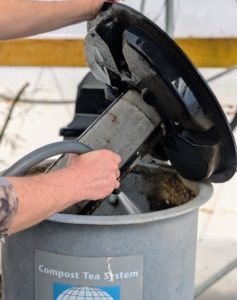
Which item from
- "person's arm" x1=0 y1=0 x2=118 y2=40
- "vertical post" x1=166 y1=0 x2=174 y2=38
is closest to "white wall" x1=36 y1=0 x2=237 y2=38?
"vertical post" x1=166 y1=0 x2=174 y2=38

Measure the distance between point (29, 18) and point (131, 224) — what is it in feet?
2.08

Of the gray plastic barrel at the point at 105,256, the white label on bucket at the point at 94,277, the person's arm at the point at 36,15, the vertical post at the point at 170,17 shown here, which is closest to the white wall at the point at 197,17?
the vertical post at the point at 170,17

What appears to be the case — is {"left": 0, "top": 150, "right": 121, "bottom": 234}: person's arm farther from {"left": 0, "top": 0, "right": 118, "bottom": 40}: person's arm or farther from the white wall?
the white wall

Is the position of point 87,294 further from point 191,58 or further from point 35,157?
point 191,58

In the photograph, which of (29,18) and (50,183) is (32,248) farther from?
(29,18)

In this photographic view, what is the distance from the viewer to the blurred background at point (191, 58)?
2.44 m

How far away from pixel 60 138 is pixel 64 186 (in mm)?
1712

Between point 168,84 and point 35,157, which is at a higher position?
point 168,84

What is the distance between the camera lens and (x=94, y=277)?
1.13 metres

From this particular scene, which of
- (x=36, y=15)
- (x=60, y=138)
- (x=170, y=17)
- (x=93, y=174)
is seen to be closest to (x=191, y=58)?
(x=170, y=17)

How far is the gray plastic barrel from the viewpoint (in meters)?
1.14

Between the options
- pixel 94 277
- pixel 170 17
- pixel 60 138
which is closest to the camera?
pixel 94 277

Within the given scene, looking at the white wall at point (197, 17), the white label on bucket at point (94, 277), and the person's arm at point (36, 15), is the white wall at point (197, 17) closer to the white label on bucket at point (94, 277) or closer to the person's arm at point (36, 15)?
the person's arm at point (36, 15)

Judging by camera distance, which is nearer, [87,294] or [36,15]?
[87,294]
